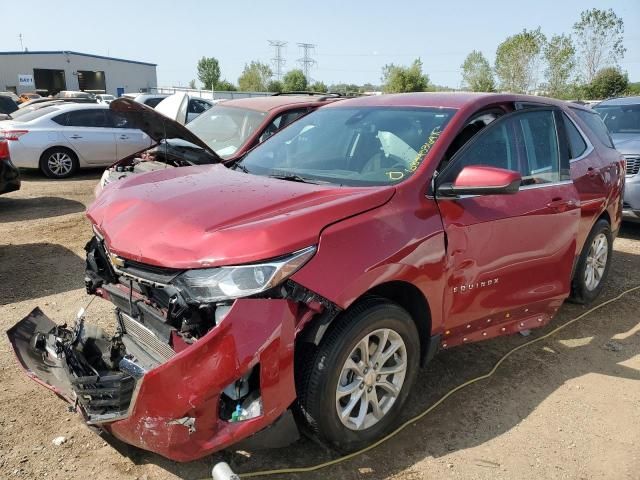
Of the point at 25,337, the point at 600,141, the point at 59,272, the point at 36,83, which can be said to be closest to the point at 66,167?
the point at 59,272

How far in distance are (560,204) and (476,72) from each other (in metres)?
58.5

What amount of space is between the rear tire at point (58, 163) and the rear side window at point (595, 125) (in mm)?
10415

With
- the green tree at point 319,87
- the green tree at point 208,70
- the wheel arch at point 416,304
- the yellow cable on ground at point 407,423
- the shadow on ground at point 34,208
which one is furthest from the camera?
the green tree at point 208,70

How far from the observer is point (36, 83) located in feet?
185

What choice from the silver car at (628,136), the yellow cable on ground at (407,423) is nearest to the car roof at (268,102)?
the yellow cable on ground at (407,423)

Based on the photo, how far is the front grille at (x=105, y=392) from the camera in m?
2.36

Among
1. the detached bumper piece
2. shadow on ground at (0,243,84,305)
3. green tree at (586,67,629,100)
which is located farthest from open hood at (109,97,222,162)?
green tree at (586,67,629,100)

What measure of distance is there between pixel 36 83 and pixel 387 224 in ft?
209

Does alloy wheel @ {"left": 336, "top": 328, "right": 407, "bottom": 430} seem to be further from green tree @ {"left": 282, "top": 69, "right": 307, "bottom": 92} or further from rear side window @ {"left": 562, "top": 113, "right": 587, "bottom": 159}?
green tree @ {"left": 282, "top": 69, "right": 307, "bottom": 92}

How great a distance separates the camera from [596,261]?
5.12 m

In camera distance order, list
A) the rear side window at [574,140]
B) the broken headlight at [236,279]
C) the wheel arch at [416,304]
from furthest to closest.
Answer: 1. the rear side window at [574,140]
2. the wheel arch at [416,304]
3. the broken headlight at [236,279]

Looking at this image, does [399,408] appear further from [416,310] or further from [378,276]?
[378,276]

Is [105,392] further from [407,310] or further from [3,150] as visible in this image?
[3,150]

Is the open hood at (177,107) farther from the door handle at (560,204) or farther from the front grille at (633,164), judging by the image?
the front grille at (633,164)
